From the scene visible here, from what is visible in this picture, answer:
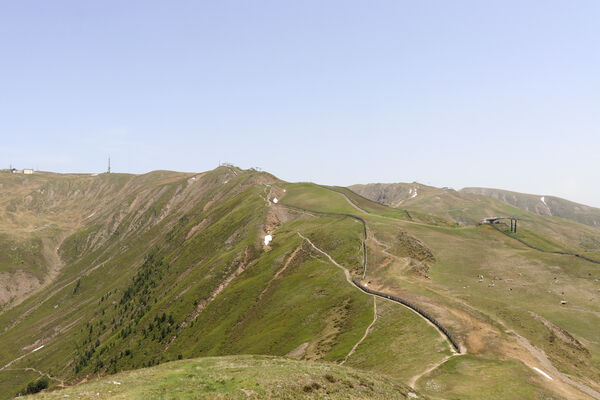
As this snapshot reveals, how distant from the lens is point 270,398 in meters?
29.0

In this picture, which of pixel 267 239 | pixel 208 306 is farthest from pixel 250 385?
pixel 267 239

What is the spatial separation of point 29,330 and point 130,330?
8162cm

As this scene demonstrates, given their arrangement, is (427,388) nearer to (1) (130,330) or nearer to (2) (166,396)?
(2) (166,396)

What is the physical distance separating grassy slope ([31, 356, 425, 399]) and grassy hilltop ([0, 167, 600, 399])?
413 centimetres

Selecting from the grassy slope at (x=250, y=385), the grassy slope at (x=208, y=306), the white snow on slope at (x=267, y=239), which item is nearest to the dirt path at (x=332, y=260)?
the grassy slope at (x=208, y=306)

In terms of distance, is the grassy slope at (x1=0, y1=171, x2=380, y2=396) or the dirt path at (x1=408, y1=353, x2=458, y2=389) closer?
the dirt path at (x1=408, y1=353, x2=458, y2=389)

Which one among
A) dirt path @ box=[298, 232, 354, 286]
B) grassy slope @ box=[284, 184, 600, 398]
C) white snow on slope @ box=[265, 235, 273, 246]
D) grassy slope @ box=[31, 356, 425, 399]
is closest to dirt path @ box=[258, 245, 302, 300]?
dirt path @ box=[298, 232, 354, 286]

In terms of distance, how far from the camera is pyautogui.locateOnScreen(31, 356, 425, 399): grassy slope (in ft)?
97.7

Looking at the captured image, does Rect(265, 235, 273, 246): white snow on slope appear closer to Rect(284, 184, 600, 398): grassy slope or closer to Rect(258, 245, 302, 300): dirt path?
Rect(258, 245, 302, 300): dirt path

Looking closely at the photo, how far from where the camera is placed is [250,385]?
31.5m

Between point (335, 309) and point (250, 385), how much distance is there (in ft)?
134

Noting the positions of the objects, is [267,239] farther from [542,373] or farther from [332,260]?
[542,373]

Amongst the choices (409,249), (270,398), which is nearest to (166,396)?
(270,398)

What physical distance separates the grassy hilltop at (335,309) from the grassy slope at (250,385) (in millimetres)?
4126
